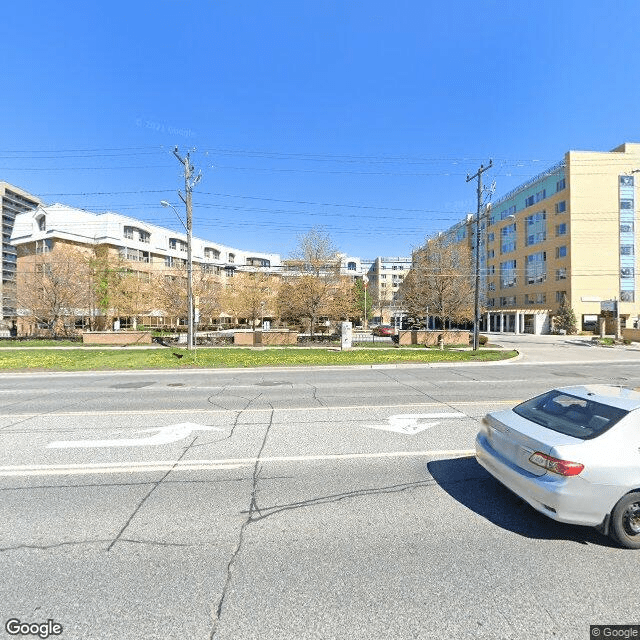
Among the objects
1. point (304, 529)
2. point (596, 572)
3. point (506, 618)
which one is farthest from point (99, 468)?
point (596, 572)

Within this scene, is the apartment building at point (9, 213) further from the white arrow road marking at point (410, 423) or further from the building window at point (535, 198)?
the building window at point (535, 198)

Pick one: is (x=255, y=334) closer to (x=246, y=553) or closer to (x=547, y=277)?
(x=246, y=553)

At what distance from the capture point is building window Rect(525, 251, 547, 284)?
47.7 m

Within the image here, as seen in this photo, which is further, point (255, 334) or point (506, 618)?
point (255, 334)

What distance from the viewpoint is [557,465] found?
302 centimetres

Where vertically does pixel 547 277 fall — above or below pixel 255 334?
above

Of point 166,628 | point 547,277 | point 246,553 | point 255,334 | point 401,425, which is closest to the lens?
point 166,628

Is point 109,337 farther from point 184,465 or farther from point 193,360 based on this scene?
point 184,465

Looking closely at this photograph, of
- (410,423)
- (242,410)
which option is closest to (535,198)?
(410,423)

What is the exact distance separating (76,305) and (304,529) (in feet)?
108

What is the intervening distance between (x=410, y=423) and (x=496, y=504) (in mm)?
2934

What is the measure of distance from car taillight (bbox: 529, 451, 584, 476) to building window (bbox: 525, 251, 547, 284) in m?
53.2

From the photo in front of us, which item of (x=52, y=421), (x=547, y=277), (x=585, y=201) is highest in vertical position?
(x=585, y=201)

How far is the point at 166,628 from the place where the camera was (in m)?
2.19
